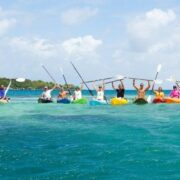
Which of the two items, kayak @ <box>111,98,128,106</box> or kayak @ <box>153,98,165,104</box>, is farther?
kayak @ <box>153,98,165,104</box>

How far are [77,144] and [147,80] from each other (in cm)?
2413

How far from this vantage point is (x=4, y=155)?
42.5 ft

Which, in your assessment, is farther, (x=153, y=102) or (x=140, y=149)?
(x=153, y=102)

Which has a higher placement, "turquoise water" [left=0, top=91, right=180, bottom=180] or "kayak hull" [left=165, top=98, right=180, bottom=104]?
"kayak hull" [left=165, top=98, right=180, bottom=104]

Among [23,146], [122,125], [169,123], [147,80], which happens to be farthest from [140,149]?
[147,80]

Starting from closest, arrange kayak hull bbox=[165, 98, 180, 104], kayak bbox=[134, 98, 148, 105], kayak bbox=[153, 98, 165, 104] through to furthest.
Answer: kayak bbox=[134, 98, 148, 105]
kayak bbox=[153, 98, 165, 104]
kayak hull bbox=[165, 98, 180, 104]

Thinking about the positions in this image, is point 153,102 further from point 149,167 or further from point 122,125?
point 149,167

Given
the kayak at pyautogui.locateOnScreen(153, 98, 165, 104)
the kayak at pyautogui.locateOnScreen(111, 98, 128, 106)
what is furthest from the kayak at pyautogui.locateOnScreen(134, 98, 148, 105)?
the kayak at pyautogui.locateOnScreen(153, 98, 165, 104)

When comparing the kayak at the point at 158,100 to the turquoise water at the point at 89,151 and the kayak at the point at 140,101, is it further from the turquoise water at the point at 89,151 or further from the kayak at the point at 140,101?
the turquoise water at the point at 89,151

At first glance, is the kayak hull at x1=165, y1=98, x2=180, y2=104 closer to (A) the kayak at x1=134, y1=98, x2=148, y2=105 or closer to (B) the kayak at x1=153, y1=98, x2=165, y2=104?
(B) the kayak at x1=153, y1=98, x2=165, y2=104

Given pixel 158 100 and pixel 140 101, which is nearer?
pixel 140 101

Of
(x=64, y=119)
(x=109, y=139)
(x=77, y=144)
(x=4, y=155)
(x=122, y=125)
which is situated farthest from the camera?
(x=64, y=119)

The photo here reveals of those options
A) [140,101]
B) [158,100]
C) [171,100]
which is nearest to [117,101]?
[140,101]

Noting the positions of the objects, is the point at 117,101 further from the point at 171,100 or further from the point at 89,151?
the point at 89,151
